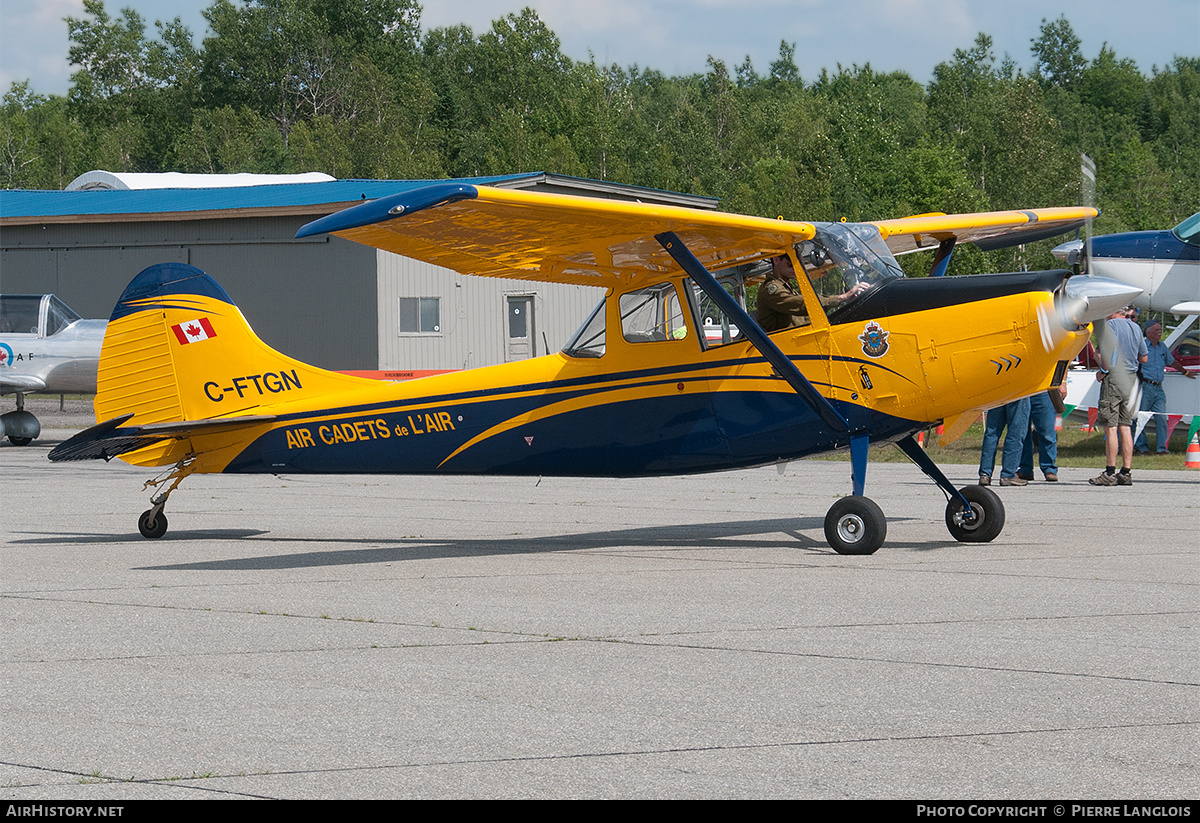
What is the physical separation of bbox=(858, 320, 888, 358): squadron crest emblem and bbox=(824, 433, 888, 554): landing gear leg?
0.62 m

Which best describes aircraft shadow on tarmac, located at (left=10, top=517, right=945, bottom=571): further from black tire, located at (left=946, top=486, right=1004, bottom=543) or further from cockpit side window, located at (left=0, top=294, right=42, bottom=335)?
cockpit side window, located at (left=0, top=294, right=42, bottom=335)

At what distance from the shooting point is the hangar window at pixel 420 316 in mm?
31469

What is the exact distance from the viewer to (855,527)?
9.32 meters

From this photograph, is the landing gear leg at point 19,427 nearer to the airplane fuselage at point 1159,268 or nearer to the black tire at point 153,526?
the black tire at point 153,526

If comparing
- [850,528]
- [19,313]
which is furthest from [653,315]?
[19,313]

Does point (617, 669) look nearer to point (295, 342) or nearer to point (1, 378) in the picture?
point (1, 378)

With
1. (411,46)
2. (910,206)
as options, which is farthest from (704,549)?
(411,46)

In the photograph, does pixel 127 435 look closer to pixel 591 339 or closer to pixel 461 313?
pixel 591 339

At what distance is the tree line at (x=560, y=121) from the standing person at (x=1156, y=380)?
2975 cm

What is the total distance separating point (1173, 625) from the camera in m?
6.65

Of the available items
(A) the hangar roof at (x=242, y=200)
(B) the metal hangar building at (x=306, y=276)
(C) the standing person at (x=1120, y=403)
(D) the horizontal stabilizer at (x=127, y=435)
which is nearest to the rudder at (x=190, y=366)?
(D) the horizontal stabilizer at (x=127, y=435)

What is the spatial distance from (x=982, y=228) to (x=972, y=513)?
279 cm

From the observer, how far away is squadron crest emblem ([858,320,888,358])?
9148 mm
